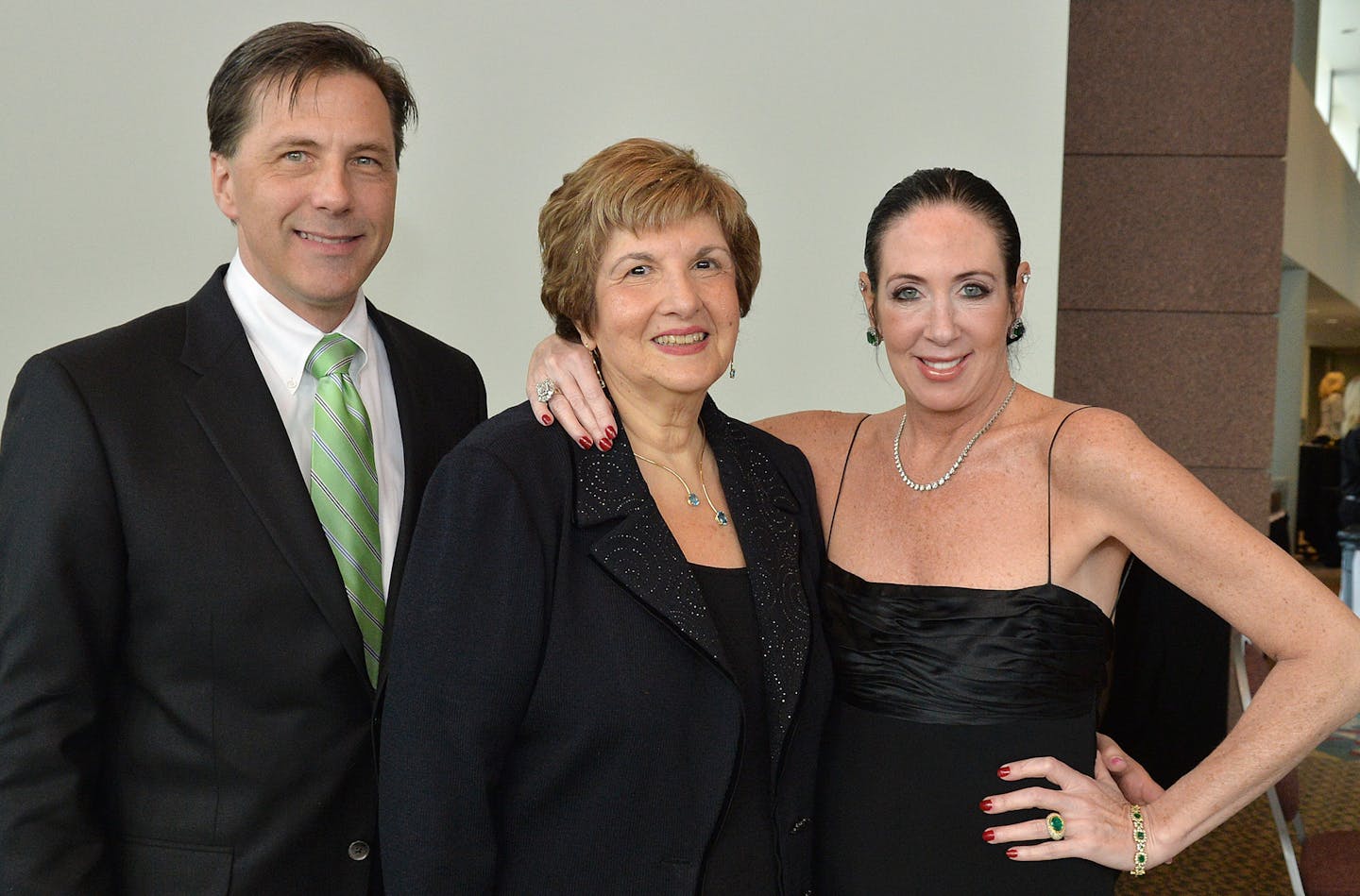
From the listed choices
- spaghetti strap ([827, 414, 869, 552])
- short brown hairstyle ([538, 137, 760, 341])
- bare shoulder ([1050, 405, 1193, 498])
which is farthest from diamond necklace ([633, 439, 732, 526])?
bare shoulder ([1050, 405, 1193, 498])

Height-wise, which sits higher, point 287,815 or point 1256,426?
point 1256,426

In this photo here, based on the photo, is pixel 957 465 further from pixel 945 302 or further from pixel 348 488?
pixel 348 488

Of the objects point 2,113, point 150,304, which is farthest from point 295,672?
point 2,113

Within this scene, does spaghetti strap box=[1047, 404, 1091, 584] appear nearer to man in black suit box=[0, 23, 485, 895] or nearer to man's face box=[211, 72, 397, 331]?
man in black suit box=[0, 23, 485, 895]

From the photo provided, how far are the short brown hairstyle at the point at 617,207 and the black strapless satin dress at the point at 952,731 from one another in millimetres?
665

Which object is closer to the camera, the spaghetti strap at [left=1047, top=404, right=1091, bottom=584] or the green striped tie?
the green striped tie

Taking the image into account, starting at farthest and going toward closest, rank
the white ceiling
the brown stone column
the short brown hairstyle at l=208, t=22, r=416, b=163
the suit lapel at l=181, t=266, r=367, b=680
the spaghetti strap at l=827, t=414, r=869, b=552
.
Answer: the white ceiling, the brown stone column, the spaghetti strap at l=827, t=414, r=869, b=552, the short brown hairstyle at l=208, t=22, r=416, b=163, the suit lapel at l=181, t=266, r=367, b=680

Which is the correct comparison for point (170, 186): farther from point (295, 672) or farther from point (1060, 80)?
point (1060, 80)

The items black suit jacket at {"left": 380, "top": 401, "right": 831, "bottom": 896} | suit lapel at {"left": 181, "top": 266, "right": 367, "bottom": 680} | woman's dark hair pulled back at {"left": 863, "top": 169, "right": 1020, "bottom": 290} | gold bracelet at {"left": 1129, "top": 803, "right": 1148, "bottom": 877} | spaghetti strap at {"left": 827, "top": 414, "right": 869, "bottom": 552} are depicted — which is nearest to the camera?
black suit jacket at {"left": 380, "top": 401, "right": 831, "bottom": 896}

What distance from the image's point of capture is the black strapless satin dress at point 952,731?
1713 mm

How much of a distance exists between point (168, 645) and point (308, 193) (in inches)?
26.3

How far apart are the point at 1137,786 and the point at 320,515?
1382mm

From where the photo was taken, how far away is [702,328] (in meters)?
1.56

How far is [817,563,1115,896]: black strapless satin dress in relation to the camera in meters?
1.71
